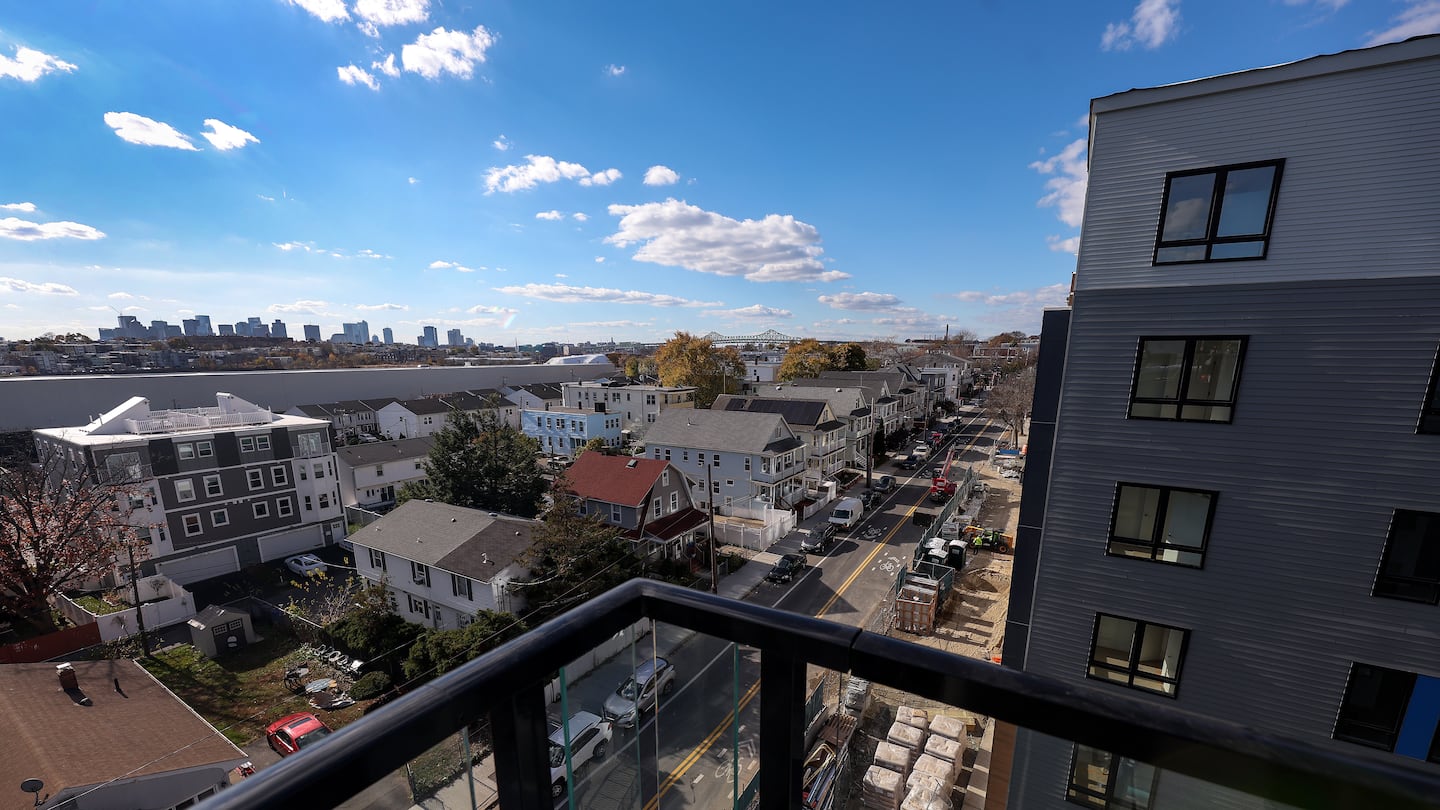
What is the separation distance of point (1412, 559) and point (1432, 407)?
66.4 inches

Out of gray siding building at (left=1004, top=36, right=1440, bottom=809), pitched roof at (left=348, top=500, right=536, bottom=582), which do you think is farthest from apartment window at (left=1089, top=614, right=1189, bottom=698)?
pitched roof at (left=348, top=500, right=536, bottom=582)

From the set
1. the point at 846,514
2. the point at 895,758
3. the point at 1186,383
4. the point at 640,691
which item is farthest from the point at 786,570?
the point at 640,691

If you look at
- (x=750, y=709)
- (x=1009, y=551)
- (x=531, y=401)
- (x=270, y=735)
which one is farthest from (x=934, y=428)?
(x=750, y=709)

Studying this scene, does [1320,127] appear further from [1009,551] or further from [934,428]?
[934,428]

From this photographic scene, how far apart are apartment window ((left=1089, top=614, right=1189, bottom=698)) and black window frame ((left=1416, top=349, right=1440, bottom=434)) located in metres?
3.28

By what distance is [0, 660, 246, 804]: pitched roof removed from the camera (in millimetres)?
8445

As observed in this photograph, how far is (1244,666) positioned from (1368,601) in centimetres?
142

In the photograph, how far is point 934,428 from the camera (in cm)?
4569

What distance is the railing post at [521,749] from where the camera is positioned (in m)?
1.14

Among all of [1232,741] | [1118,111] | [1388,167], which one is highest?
[1118,111]

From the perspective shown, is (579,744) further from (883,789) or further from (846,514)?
(846,514)

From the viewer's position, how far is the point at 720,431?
27.5 m

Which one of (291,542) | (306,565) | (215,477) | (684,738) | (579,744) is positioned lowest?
(306,565)

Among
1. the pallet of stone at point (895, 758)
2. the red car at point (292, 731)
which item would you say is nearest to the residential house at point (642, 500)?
the red car at point (292, 731)
